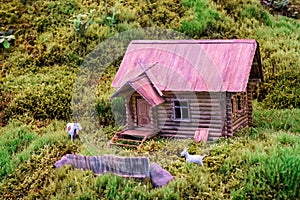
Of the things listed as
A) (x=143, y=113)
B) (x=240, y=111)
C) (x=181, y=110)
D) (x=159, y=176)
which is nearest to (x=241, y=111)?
(x=240, y=111)

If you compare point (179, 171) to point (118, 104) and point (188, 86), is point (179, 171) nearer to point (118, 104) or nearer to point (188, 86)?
point (188, 86)

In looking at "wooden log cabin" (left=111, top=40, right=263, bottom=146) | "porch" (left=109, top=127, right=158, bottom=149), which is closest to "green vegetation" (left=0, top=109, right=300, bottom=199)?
"porch" (left=109, top=127, right=158, bottom=149)

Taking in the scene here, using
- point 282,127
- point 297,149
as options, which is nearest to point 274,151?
point 297,149

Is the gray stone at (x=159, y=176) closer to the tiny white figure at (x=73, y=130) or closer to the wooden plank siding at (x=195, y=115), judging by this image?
the wooden plank siding at (x=195, y=115)

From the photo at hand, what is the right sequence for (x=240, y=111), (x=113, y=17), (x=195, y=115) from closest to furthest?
(x=195, y=115), (x=240, y=111), (x=113, y=17)

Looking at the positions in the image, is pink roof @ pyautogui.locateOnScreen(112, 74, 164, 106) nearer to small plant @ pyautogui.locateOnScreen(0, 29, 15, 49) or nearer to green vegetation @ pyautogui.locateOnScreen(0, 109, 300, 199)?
green vegetation @ pyautogui.locateOnScreen(0, 109, 300, 199)

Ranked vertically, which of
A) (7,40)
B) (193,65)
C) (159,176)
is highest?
(193,65)
